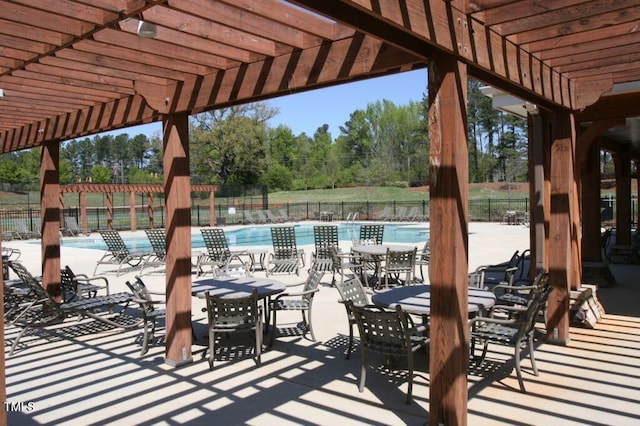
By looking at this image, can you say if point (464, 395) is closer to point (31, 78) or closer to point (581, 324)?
point (581, 324)

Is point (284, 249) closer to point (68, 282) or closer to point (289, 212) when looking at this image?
point (68, 282)

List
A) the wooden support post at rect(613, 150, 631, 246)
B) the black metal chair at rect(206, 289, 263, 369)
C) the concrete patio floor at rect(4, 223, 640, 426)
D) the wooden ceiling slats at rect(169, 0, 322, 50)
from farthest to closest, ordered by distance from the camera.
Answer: the wooden support post at rect(613, 150, 631, 246)
the black metal chair at rect(206, 289, 263, 369)
the concrete patio floor at rect(4, 223, 640, 426)
the wooden ceiling slats at rect(169, 0, 322, 50)

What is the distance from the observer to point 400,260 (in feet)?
25.9

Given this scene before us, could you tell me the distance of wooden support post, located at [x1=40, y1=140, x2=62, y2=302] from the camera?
689cm

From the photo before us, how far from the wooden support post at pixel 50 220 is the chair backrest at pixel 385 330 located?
16.3ft

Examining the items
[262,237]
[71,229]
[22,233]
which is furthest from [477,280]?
[22,233]

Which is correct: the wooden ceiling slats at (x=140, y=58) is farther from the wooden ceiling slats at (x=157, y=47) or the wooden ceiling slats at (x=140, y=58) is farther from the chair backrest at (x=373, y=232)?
the chair backrest at (x=373, y=232)

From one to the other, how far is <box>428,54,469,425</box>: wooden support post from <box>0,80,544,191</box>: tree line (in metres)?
35.6

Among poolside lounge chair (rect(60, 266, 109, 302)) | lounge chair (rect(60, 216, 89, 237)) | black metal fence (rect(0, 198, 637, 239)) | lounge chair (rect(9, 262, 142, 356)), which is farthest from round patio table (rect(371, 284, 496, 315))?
black metal fence (rect(0, 198, 637, 239))

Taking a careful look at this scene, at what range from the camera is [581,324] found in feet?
18.3

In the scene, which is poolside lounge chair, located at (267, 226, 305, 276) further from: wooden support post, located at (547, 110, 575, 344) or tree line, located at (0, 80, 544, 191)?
tree line, located at (0, 80, 544, 191)

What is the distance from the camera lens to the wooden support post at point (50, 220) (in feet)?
22.6

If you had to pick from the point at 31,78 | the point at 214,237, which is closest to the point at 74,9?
the point at 31,78

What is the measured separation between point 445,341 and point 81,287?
212 inches
